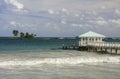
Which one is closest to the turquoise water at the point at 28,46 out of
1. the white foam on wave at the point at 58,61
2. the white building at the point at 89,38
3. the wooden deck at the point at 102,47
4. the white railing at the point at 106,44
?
the white building at the point at 89,38

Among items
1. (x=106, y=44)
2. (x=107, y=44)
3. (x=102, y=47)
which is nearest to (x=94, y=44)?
(x=102, y=47)

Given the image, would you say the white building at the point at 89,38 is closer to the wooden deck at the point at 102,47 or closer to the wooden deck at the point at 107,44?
the wooden deck at the point at 102,47

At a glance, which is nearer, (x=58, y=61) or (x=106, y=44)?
(x=58, y=61)

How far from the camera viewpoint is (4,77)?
78.5ft

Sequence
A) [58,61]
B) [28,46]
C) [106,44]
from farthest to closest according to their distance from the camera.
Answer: [28,46] → [106,44] → [58,61]

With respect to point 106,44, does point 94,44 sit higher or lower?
lower

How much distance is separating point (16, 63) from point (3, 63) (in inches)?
51.8

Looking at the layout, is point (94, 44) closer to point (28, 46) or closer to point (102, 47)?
point (102, 47)

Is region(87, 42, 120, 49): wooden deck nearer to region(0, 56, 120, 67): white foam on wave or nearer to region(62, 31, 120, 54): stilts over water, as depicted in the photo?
region(62, 31, 120, 54): stilts over water

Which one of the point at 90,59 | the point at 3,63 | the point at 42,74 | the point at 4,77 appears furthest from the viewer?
the point at 90,59

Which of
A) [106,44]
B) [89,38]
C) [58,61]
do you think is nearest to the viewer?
[58,61]

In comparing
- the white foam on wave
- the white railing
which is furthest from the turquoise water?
the white foam on wave

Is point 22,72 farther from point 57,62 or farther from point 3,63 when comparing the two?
point 57,62

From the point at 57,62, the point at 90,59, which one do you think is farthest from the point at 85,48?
the point at 57,62
